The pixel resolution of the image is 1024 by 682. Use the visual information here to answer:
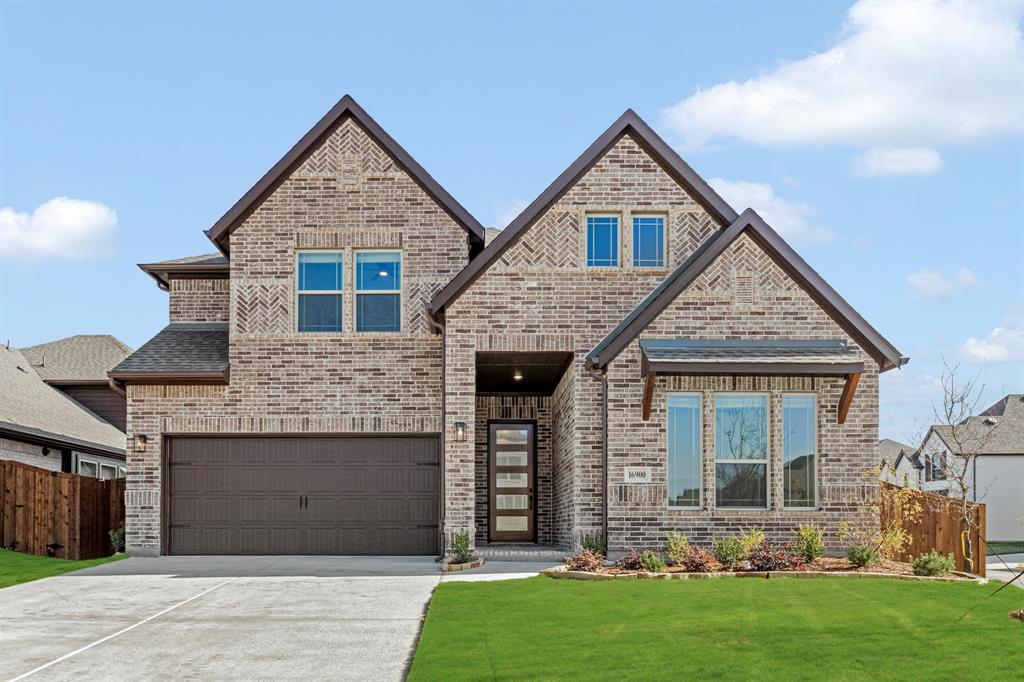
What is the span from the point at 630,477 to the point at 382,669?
8163mm

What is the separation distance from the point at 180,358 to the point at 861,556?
12.2 meters

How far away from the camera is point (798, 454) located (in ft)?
59.1

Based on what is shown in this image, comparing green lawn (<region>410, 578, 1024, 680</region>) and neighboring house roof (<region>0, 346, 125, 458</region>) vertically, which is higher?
neighboring house roof (<region>0, 346, 125, 458</region>)

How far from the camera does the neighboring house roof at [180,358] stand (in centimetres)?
2038

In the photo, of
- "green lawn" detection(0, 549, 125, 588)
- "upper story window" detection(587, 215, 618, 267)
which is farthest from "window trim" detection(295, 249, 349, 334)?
"green lawn" detection(0, 549, 125, 588)

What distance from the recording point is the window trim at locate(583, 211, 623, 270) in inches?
772

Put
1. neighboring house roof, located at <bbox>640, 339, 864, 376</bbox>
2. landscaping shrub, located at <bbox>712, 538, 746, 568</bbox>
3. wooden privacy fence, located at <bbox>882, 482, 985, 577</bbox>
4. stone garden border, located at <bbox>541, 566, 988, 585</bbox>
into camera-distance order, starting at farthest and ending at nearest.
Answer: wooden privacy fence, located at <bbox>882, 482, 985, 577</bbox> < neighboring house roof, located at <bbox>640, 339, 864, 376</bbox> < landscaping shrub, located at <bbox>712, 538, 746, 568</bbox> < stone garden border, located at <bbox>541, 566, 988, 585</bbox>

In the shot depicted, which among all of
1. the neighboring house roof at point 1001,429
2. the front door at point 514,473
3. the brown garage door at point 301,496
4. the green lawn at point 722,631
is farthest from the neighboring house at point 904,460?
the green lawn at point 722,631

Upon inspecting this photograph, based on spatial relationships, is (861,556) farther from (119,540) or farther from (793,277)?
(119,540)

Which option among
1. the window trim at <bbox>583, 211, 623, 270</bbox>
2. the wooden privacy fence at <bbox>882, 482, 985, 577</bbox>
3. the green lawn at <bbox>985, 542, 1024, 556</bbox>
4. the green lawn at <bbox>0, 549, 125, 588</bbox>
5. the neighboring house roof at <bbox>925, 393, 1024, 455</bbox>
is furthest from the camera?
the neighboring house roof at <bbox>925, 393, 1024, 455</bbox>

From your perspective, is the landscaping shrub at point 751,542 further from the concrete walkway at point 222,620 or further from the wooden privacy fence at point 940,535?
the concrete walkway at point 222,620

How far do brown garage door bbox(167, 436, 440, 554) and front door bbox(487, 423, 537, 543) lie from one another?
2.88 metres

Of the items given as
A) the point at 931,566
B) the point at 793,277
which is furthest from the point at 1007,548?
the point at 931,566

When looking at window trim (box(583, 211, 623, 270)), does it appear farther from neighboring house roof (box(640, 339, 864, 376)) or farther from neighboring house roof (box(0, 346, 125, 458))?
neighboring house roof (box(0, 346, 125, 458))
